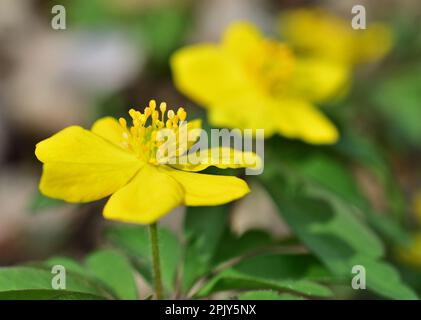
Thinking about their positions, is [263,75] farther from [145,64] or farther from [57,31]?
[57,31]

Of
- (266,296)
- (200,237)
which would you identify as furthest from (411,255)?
(266,296)

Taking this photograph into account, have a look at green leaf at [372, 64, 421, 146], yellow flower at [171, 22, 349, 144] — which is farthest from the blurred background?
yellow flower at [171, 22, 349, 144]

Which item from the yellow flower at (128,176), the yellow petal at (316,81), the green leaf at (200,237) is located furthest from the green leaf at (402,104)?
the yellow flower at (128,176)

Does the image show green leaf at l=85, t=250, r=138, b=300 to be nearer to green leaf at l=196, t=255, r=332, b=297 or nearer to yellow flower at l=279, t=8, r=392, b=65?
green leaf at l=196, t=255, r=332, b=297

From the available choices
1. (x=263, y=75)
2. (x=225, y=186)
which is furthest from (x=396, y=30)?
(x=225, y=186)

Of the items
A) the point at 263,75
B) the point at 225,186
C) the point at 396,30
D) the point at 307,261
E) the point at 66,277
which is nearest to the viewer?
the point at 225,186
